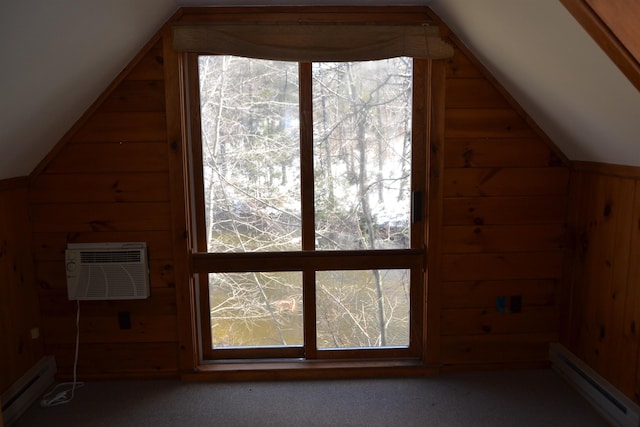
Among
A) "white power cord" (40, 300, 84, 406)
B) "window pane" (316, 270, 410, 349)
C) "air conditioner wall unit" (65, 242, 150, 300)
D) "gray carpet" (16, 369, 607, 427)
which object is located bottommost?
"gray carpet" (16, 369, 607, 427)

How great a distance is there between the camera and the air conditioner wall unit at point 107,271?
7.61ft

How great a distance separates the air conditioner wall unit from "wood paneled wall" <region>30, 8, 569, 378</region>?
0.24 ft

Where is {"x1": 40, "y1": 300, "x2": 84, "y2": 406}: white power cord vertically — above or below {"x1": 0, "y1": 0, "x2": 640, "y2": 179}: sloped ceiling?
below

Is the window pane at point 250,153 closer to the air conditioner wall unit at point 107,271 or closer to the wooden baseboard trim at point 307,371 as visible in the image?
the air conditioner wall unit at point 107,271

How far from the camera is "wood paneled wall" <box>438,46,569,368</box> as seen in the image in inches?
93.3

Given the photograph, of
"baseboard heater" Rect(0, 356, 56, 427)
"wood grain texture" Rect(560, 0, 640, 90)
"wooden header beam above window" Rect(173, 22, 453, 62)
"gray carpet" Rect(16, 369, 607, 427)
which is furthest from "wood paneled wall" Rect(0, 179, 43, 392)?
"wood grain texture" Rect(560, 0, 640, 90)

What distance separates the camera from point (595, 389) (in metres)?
2.18

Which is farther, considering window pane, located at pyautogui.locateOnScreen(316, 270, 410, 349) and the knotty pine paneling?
window pane, located at pyautogui.locateOnScreen(316, 270, 410, 349)

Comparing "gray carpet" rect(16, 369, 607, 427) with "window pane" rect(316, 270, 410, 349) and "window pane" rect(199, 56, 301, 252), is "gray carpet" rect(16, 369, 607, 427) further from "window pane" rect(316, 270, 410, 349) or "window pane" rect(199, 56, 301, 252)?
"window pane" rect(199, 56, 301, 252)

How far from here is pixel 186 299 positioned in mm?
2416

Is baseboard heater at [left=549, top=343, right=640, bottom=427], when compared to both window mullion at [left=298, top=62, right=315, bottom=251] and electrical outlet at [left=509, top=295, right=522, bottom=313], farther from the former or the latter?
window mullion at [left=298, top=62, right=315, bottom=251]

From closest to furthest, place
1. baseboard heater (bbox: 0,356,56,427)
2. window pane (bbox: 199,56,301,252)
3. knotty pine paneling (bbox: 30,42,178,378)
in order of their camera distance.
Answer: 1. baseboard heater (bbox: 0,356,56,427)
2. knotty pine paneling (bbox: 30,42,178,378)
3. window pane (bbox: 199,56,301,252)

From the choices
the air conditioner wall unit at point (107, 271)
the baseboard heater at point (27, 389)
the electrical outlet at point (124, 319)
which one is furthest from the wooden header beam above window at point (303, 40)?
the baseboard heater at point (27, 389)

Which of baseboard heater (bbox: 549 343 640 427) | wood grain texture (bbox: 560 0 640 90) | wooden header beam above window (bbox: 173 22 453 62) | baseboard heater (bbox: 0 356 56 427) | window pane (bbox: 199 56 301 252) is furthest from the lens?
window pane (bbox: 199 56 301 252)
